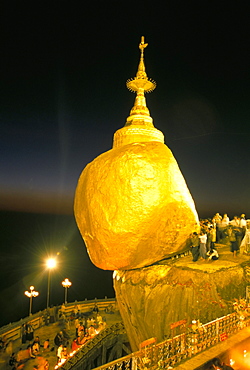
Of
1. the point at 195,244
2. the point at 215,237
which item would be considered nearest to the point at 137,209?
the point at 195,244

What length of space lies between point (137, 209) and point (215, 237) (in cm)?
402

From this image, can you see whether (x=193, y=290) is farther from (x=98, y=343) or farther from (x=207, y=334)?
(x=98, y=343)

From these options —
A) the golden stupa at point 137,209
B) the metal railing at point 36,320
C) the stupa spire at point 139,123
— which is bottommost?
the metal railing at point 36,320

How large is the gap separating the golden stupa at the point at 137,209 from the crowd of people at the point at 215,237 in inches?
21.4

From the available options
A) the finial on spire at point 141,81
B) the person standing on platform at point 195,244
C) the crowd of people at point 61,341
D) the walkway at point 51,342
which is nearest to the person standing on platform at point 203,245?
the person standing on platform at point 195,244

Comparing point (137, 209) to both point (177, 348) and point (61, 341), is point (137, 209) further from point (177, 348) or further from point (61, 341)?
point (61, 341)

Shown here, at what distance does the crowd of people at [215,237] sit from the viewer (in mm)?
10328

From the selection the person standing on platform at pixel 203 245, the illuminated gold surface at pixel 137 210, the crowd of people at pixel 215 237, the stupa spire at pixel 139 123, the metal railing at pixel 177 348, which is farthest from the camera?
the stupa spire at pixel 139 123

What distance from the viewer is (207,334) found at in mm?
7262

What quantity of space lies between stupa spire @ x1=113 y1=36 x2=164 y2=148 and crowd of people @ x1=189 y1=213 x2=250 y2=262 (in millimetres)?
5058

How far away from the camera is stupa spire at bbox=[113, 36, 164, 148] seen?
516 inches

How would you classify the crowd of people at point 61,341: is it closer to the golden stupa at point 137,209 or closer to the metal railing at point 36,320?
the metal railing at point 36,320

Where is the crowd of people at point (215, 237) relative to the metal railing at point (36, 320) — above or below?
above

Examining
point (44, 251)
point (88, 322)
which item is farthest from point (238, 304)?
point (44, 251)
